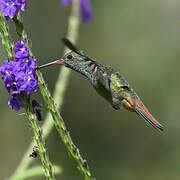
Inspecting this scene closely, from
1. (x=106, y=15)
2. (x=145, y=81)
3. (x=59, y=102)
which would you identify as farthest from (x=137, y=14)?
(x=59, y=102)

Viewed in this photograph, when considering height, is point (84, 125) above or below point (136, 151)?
above

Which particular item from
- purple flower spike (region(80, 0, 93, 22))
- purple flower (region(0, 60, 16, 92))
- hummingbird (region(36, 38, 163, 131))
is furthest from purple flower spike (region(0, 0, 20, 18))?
purple flower spike (region(80, 0, 93, 22))

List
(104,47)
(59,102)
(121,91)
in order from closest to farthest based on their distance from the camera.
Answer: (121,91)
(59,102)
(104,47)

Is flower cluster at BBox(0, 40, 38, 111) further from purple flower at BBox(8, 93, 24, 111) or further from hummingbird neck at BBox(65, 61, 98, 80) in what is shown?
hummingbird neck at BBox(65, 61, 98, 80)

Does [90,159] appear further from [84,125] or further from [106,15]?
[106,15]

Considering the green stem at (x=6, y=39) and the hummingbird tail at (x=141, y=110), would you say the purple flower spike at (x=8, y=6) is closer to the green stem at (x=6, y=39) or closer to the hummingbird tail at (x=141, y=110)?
the green stem at (x=6, y=39)

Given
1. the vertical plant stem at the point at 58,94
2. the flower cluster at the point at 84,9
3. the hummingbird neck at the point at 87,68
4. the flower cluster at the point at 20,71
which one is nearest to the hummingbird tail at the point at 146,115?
the hummingbird neck at the point at 87,68
